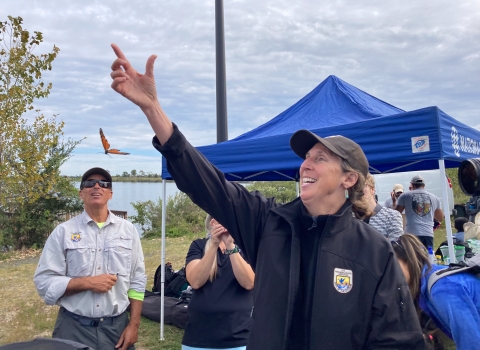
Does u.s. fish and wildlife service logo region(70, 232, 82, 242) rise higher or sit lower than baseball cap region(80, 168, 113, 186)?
lower

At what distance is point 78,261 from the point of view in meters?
2.71

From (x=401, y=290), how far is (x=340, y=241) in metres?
0.27

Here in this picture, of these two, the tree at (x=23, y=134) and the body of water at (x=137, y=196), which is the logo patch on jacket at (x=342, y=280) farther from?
the body of water at (x=137, y=196)

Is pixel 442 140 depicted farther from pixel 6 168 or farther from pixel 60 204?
pixel 60 204

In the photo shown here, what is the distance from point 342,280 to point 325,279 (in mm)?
59

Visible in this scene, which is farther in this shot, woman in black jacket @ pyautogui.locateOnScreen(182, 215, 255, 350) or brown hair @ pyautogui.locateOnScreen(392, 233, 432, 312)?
woman in black jacket @ pyautogui.locateOnScreen(182, 215, 255, 350)

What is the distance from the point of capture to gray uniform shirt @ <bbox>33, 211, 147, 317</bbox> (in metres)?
2.63

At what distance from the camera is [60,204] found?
46.9 ft

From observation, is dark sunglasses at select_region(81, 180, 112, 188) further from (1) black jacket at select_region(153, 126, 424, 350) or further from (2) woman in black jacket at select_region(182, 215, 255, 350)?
(1) black jacket at select_region(153, 126, 424, 350)

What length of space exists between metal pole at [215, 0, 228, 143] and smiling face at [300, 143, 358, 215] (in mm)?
4215

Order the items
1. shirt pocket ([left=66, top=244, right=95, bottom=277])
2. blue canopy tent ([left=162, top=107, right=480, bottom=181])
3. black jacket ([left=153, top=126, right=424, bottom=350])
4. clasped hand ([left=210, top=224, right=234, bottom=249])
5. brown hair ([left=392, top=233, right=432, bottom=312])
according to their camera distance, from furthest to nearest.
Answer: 1. blue canopy tent ([left=162, top=107, right=480, bottom=181])
2. shirt pocket ([left=66, top=244, right=95, bottom=277])
3. clasped hand ([left=210, top=224, right=234, bottom=249])
4. brown hair ([left=392, top=233, right=432, bottom=312])
5. black jacket ([left=153, top=126, right=424, bottom=350])

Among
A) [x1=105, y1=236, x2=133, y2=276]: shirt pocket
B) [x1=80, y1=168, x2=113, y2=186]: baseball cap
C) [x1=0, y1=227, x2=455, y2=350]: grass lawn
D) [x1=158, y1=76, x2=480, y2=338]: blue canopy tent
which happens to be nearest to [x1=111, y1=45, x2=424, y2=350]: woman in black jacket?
[x1=105, y1=236, x2=133, y2=276]: shirt pocket

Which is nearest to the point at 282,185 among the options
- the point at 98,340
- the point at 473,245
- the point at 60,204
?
the point at 60,204

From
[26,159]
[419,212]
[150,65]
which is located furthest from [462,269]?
[26,159]
